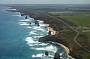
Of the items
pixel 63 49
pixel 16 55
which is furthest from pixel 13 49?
pixel 63 49

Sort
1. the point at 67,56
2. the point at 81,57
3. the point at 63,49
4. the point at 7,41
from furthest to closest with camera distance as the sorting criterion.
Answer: the point at 7,41 → the point at 63,49 → the point at 67,56 → the point at 81,57

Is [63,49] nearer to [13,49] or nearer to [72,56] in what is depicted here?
[72,56]

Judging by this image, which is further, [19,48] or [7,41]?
[7,41]

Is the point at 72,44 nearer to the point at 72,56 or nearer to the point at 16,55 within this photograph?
the point at 72,56

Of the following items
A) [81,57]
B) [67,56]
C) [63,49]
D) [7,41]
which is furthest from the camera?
[7,41]

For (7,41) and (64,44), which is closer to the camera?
(64,44)

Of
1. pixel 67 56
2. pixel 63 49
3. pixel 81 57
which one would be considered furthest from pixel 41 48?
pixel 81 57

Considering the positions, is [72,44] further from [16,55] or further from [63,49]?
[16,55]
